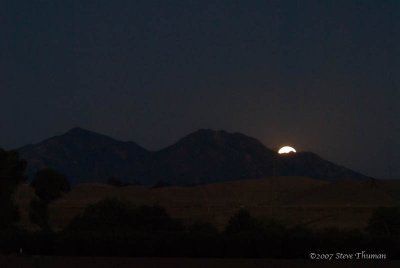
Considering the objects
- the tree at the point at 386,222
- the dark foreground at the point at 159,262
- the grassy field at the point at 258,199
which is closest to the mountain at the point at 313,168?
the grassy field at the point at 258,199

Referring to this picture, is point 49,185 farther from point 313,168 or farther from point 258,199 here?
point 313,168

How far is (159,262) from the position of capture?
2712cm

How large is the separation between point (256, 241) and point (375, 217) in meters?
15.3

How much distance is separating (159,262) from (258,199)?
66475mm

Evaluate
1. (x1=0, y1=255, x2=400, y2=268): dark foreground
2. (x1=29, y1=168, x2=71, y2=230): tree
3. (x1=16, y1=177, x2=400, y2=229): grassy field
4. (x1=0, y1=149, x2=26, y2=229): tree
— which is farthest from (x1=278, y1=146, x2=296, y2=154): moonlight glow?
(x1=16, y1=177, x2=400, y2=229): grassy field

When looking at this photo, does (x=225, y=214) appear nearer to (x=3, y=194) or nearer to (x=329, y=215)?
(x=329, y=215)

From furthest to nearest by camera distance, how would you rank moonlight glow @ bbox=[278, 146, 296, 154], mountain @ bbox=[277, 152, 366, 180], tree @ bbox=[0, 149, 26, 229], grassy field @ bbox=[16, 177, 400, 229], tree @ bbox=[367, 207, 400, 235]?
mountain @ bbox=[277, 152, 366, 180] < grassy field @ bbox=[16, 177, 400, 229] < tree @ bbox=[0, 149, 26, 229] < tree @ bbox=[367, 207, 400, 235] < moonlight glow @ bbox=[278, 146, 296, 154]

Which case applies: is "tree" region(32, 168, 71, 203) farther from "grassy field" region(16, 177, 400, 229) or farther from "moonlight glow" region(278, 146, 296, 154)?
"grassy field" region(16, 177, 400, 229)

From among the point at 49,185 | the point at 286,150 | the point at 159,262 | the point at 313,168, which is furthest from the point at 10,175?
the point at 313,168

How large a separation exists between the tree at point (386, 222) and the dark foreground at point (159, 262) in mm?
12771

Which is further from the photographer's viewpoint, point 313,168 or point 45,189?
point 313,168

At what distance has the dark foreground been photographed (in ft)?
85.5

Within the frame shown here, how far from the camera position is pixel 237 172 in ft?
621

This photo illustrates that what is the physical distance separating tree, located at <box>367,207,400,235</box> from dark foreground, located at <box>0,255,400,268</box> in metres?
12.8
